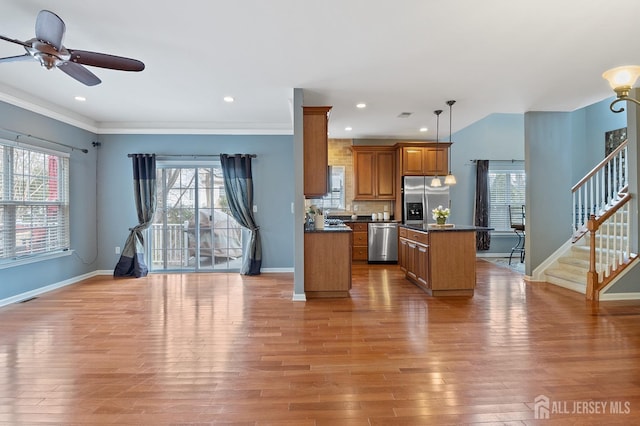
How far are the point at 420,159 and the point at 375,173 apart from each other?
965 millimetres

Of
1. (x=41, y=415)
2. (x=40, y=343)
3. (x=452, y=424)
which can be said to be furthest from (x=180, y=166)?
(x=452, y=424)

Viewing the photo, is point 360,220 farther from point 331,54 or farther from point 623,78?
point 623,78

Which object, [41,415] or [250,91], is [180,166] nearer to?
[250,91]

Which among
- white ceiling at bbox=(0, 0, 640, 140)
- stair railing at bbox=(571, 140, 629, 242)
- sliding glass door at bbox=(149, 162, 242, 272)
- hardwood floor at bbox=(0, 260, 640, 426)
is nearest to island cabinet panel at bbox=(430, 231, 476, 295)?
hardwood floor at bbox=(0, 260, 640, 426)

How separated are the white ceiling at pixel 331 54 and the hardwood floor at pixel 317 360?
2669 millimetres

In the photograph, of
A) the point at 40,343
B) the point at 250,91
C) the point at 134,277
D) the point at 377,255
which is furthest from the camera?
the point at 377,255

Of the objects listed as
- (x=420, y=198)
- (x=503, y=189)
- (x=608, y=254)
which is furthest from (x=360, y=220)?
(x=608, y=254)

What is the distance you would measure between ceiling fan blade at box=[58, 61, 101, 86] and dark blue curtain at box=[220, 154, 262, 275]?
297 centimetres

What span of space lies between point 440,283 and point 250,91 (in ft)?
11.4

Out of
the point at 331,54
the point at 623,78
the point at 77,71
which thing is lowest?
the point at 623,78

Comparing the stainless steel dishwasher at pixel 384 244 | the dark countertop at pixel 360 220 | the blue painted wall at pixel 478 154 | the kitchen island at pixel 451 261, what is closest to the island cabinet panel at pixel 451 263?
the kitchen island at pixel 451 261

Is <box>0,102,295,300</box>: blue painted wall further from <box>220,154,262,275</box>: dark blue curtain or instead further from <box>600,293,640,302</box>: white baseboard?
<box>600,293,640,302</box>: white baseboard

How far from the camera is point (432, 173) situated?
7027mm

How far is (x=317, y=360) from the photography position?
2613 millimetres
